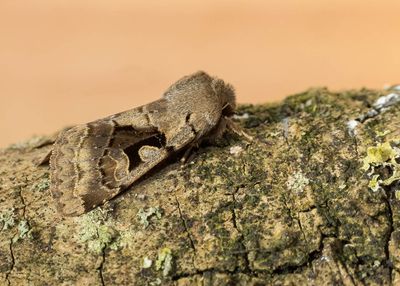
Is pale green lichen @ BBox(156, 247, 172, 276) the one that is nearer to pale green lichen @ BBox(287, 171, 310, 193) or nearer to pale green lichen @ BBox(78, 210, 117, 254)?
pale green lichen @ BBox(78, 210, 117, 254)

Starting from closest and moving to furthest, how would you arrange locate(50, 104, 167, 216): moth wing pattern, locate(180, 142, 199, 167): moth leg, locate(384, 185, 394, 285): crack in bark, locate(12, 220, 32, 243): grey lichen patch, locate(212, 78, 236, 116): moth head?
1. locate(384, 185, 394, 285): crack in bark
2. locate(12, 220, 32, 243): grey lichen patch
3. locate(50, 104, 167, 216): moth wing pattern
4. locate(180, 142, 199, 167): moth leg
5. locate(212, 78, 236, 116): moth head

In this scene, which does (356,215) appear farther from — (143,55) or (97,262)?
(143,55)

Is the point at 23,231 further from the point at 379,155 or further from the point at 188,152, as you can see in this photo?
the point at 379,155

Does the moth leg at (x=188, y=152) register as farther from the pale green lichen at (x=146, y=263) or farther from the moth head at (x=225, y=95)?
the pale green lichen at (x=146, y=263)

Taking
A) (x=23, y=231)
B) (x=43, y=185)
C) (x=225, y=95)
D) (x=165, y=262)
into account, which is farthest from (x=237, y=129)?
(x=23, y=231)

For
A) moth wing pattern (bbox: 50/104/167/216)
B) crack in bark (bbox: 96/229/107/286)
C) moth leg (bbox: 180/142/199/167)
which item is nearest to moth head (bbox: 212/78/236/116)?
moth leg (bbox: 180/142/199/167)
